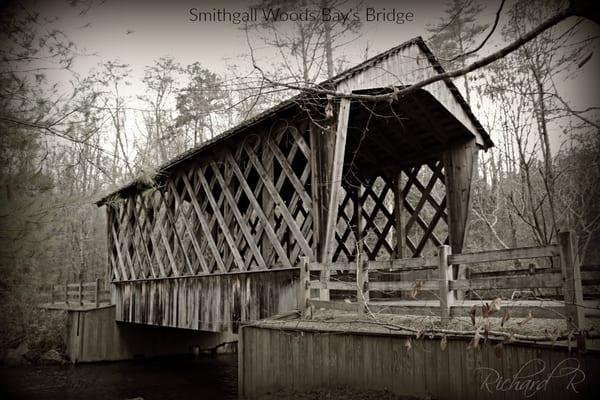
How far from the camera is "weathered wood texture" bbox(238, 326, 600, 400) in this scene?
15.1 ft

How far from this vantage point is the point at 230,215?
1108 cm

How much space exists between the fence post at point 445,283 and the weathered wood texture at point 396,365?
21.5 inches

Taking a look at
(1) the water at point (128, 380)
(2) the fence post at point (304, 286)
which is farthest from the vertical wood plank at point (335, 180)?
(1) the water at point (128, 380)

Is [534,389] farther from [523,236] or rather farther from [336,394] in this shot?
[523,236]

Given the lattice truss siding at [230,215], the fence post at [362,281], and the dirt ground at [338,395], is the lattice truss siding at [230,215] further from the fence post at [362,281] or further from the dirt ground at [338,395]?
the dirt ground at [338,395]

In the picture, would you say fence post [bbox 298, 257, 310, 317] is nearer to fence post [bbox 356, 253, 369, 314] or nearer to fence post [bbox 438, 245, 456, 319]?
fence post [bbox 356, 253, 369, 314]

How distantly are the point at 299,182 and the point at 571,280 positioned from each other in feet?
17.3

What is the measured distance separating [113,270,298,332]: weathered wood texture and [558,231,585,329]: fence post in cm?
477

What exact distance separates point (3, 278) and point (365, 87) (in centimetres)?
673

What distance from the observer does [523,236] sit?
1936 centimetres

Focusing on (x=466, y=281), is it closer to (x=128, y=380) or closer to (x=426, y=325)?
(x=426, y=325)

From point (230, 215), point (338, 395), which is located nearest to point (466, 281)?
point (338, 395)

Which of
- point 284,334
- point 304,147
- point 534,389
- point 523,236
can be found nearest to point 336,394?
point 284,334

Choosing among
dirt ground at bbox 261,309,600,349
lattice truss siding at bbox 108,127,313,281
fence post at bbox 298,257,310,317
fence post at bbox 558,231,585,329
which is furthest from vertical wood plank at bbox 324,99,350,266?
fence post at bbox 558,231,585,329
